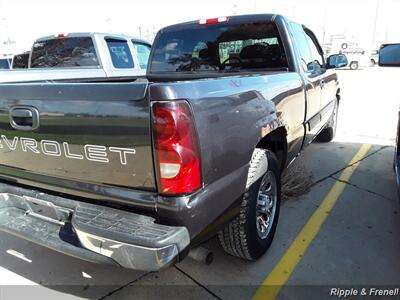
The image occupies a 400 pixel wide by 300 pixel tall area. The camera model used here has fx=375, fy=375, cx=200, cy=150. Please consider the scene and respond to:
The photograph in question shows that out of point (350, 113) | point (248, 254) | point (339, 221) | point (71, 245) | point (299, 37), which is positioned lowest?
point (350, 113)

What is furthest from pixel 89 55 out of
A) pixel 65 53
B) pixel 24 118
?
pixel 24 118

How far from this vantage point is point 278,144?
344cm

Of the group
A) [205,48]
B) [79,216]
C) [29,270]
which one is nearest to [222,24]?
[205,48]

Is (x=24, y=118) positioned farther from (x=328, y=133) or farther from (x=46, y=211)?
(x=328, y=133)

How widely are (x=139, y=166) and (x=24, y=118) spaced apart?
89cm

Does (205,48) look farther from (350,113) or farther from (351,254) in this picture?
(350,113)

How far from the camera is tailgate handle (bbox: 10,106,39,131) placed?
7.55 ft

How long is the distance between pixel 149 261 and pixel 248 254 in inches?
44.9

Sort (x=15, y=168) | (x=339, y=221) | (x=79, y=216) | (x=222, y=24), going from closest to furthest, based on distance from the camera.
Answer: (x=79, y=216) < (x=15, y=168) < (x=339, y=221) < (x=222, y=24)

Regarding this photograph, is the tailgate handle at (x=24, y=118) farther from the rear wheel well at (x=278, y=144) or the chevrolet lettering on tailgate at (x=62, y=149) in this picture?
the rear wheel well at (x=278, y=144)

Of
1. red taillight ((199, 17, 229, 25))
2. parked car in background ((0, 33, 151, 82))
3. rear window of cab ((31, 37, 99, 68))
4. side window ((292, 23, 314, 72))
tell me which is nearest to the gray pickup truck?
side window ((292, 23, 314, 72))

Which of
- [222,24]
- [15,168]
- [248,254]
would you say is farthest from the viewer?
[222,24]

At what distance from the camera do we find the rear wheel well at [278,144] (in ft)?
10.4

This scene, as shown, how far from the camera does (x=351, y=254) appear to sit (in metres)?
3.12
